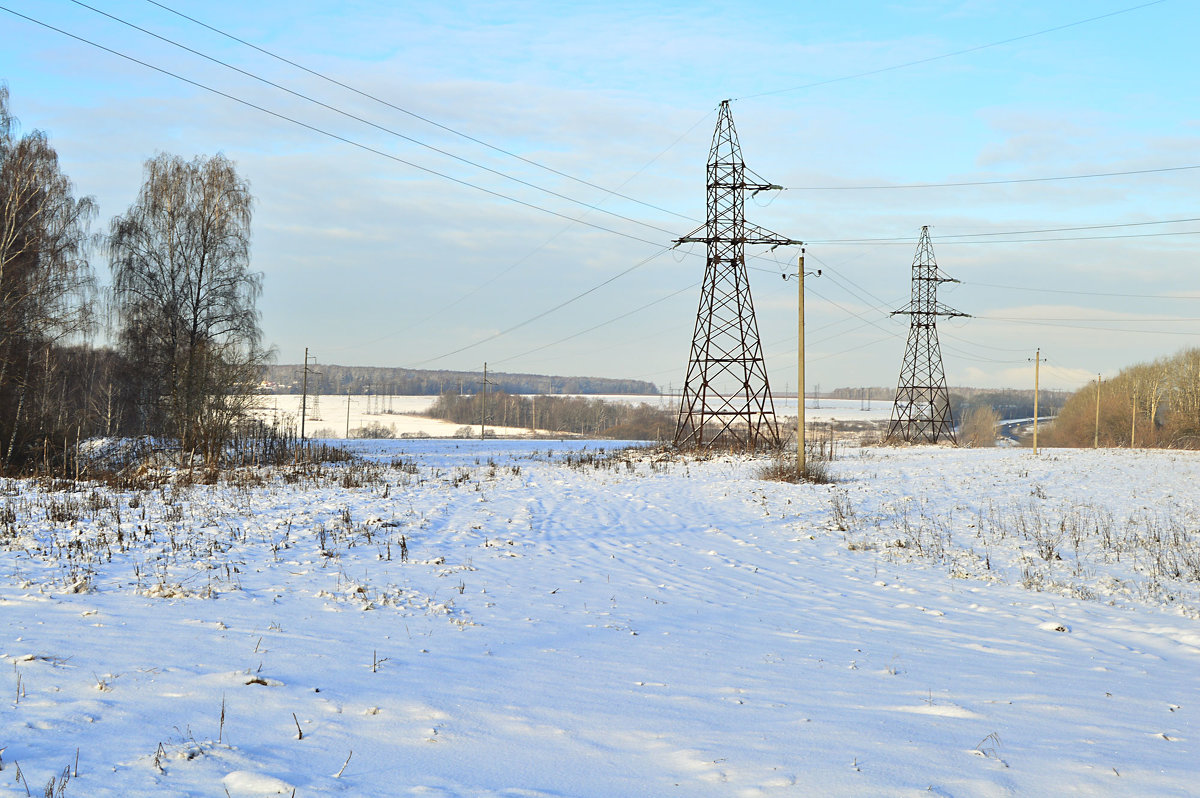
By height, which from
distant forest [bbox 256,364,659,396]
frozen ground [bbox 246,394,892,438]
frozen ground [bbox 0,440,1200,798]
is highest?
distant forest [bbox 256,364,659,396]

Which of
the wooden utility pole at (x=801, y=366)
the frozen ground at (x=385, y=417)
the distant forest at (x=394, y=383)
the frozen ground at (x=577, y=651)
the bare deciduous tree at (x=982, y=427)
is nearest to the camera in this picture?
the frozen ground at (x=577, y=651)

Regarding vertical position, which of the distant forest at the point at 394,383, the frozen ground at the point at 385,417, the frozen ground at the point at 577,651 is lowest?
the frozen ground at the point at 577,651

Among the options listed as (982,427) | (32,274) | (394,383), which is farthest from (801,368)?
(394,383)

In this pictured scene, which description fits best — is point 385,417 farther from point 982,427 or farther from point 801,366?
point 801,366

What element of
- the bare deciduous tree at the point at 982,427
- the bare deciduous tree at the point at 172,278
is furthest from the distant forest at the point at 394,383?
the bare deciduous tree at the point at 172,278

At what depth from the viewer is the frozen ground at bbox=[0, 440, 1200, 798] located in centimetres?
399

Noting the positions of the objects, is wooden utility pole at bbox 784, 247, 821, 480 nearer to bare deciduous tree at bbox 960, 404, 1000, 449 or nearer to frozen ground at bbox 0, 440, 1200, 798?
frozen ground at bbox 0, 440, 1200, 798

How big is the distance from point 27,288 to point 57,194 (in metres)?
5.31

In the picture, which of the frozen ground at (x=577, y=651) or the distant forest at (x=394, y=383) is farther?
the distant forest at (x=394, y=383)

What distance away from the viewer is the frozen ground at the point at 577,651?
399 centimetres

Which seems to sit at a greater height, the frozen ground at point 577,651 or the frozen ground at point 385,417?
the frozen ground at point 385,417

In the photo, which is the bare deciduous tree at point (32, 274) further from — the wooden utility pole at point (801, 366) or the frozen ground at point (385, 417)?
the frozen ground at point (385, 417)

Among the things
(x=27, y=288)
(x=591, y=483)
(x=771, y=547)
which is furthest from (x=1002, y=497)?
(x=27, y=288)

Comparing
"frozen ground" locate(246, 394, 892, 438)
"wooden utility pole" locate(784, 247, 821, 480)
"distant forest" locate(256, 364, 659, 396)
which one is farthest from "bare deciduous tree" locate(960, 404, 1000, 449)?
"distant forest" locate(256, 364, 659, 396)
